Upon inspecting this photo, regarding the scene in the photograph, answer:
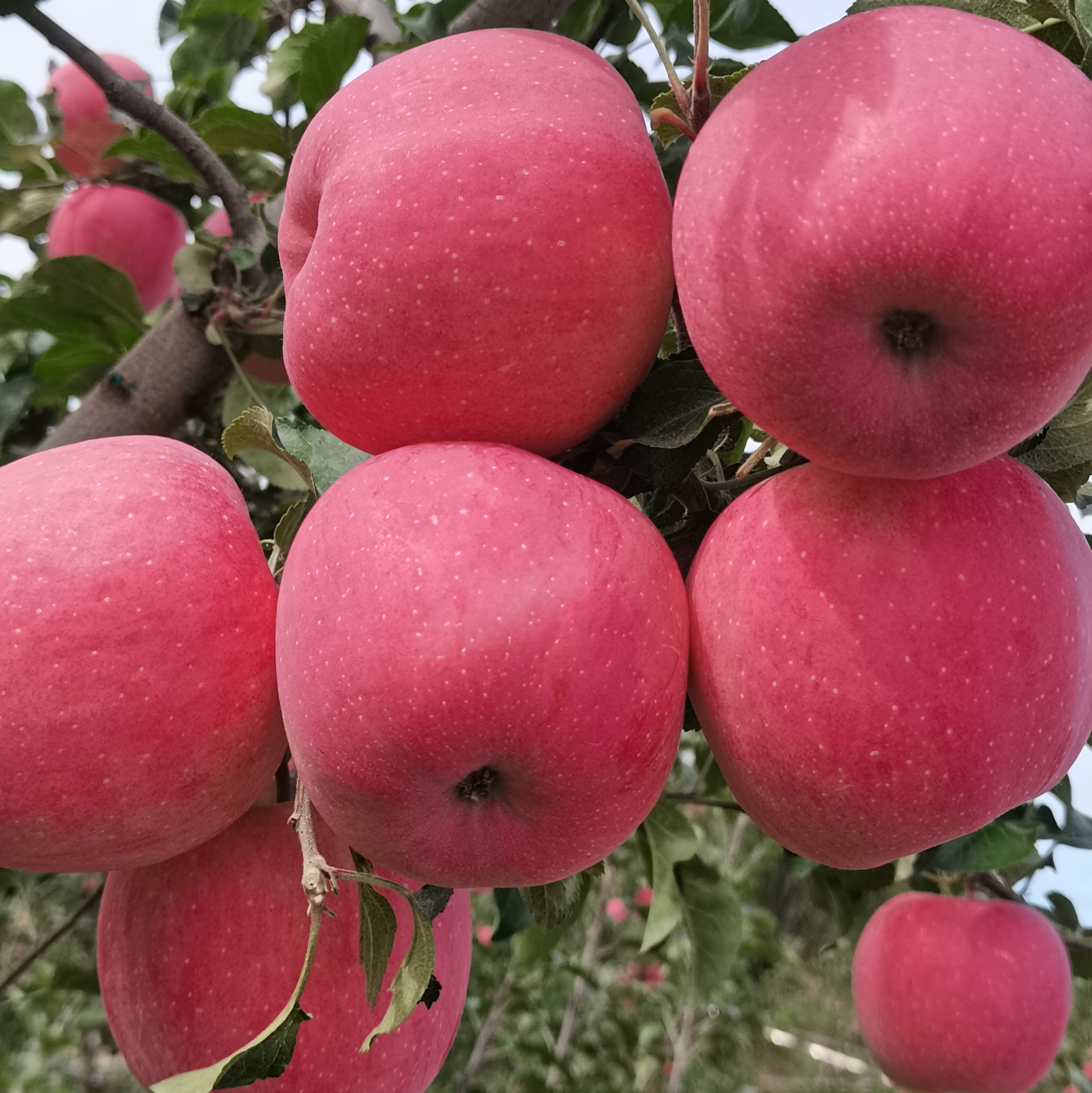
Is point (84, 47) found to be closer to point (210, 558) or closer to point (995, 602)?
point (210, 558)

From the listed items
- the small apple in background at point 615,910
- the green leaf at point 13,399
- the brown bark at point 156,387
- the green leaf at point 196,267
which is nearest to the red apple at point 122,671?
the brown bark at point 156,387

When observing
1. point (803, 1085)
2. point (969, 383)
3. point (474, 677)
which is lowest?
point (803, 1085)

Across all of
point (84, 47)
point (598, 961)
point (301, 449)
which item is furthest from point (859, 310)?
point (598, 961)

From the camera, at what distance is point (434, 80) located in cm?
62

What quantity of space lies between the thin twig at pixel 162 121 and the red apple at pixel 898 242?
80 cm

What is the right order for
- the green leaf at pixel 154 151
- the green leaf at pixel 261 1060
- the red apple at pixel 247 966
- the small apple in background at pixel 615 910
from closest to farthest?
the green leaf at pixel 261 1060, the red apple at pixel 247 966, the green leaf at pixel 154 151, the small apple in background at pixel 615 910

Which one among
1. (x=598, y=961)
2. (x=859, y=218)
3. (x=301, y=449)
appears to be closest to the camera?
(x=859, y=218)

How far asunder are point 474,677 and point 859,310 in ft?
0.89

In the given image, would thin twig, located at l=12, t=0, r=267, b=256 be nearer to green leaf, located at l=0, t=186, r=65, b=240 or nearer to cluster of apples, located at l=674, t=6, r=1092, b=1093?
green leaf, located at l=0, t=186, r=65, b=240

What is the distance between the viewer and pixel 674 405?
0.63 meters

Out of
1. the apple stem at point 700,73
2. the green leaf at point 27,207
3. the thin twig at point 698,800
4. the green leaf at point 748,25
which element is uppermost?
the apple stem at point 700,73

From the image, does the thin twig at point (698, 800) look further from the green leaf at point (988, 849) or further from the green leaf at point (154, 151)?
the green leaf at point (154, 151)

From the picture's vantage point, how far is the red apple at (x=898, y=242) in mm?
465

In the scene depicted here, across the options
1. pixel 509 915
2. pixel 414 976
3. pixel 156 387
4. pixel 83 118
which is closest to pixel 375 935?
pixel 414 976
